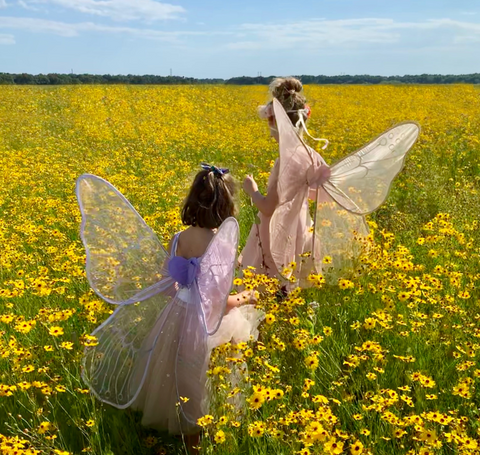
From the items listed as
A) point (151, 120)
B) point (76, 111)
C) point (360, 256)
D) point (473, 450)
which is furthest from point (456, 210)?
point (76, 111)

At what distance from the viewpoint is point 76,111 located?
54.0ft

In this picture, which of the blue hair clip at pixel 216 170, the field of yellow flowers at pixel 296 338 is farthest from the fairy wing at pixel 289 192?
the blue hair clip at pixel 216 170

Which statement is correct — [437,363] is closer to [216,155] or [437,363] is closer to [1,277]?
[1,277]

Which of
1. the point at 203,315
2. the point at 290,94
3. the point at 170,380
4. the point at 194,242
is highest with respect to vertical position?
the point at 290,94

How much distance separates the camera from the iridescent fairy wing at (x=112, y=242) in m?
2.57

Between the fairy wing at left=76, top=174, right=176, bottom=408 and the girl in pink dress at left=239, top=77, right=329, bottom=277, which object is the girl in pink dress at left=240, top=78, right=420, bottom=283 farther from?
the fairy wing at left=76, top=174, right=176, bottom=408

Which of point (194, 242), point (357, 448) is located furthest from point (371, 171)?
point (357, 448)

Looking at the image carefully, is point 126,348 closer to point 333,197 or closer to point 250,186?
point 250,186

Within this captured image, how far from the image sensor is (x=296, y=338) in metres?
2.51

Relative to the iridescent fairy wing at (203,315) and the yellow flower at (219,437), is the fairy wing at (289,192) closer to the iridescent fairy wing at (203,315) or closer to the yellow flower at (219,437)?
the iridescent fairy wing at (203,315)

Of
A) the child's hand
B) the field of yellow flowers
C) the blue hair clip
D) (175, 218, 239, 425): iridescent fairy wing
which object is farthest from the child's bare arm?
(175, 218, 239, 425): iridescent fairy wing

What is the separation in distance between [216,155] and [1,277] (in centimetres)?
606

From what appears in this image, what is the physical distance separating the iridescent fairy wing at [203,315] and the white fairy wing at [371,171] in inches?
52.8

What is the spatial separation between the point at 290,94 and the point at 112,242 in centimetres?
166
